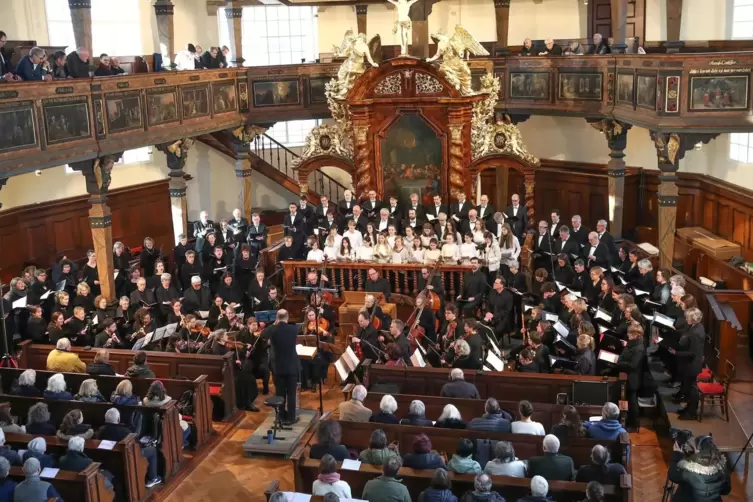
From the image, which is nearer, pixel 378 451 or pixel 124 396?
pixel 378 451

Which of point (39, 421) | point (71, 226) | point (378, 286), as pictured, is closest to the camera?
point (39, 421)

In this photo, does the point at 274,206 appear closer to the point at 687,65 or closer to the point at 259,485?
the point at 687,65

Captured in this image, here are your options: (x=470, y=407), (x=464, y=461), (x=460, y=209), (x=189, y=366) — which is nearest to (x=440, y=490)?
(x=464, y=461)

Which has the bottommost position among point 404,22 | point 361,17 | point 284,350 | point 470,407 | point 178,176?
point 470,407

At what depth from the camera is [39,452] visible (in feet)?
25.8

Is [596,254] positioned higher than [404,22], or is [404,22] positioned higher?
[404,22]

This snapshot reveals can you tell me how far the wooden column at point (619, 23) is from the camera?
612 inches

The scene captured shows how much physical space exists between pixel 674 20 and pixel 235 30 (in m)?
9.30

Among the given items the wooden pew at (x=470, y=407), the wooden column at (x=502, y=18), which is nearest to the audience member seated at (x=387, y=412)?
the wooden pew at (x=470, y=407)

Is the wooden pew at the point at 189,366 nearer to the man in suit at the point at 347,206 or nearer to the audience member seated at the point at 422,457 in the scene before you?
the audience member seated at the point at 422,457

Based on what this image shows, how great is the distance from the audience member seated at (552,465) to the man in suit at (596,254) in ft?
22.2

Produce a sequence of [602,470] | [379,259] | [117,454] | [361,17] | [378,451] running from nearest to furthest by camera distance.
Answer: [602,470] → [378,451] → [117,454] → [379,259] → [361,17]

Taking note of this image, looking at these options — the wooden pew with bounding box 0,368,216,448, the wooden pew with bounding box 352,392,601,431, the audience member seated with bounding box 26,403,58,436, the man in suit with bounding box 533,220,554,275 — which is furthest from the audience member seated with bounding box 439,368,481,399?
the man in suit with bounding box 533,220,554,275

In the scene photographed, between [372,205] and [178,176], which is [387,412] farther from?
[178,176]
